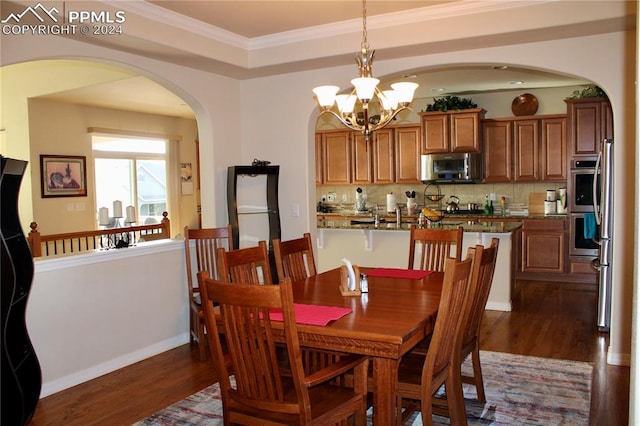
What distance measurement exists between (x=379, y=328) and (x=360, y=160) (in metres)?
6.33

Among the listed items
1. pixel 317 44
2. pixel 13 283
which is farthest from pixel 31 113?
pixel 13 283

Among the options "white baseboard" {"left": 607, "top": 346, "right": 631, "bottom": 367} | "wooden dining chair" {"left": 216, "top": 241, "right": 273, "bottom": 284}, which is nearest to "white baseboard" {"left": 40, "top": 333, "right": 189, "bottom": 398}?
"wooden dining chair" {"left": 216, "top": 241, "right": 273, "bottom": 284}

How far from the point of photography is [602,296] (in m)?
4.70

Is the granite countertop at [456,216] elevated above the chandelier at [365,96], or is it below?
below

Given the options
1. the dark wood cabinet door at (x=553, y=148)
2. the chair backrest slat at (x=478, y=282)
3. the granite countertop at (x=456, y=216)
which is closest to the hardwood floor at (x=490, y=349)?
the chair backrest slat at (x=478, y=282)

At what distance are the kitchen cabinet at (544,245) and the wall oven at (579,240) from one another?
0.14 meters

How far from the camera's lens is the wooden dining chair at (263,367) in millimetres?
1923

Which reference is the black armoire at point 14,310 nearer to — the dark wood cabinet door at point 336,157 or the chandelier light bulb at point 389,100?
the chandelier light bulb at point 389,100

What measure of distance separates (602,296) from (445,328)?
3086mm

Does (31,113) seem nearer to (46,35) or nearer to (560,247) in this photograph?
(46,35)

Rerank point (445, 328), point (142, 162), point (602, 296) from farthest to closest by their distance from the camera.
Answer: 1. point (142, 162)
2. point (602, 296)
3. point (445, 328)

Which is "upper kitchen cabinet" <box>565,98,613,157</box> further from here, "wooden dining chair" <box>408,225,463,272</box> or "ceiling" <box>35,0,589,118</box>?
"wooden dining chair" <box>408,225,463,272</box>

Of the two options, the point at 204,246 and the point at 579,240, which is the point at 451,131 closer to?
the point at 579,240

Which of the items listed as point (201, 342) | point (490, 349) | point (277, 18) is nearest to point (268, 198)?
point (201, 342)
